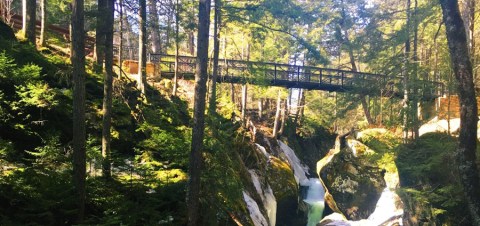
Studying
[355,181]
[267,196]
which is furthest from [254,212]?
[355,181]

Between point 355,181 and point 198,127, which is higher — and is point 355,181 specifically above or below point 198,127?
below

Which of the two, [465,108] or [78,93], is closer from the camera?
[78,93]

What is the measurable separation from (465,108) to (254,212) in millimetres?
6089

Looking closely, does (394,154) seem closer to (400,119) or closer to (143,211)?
(400,119)

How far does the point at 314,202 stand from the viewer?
2123 cm

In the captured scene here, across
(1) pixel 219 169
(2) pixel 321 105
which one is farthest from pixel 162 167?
(2) pixel 321 105

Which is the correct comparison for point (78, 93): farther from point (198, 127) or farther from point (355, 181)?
point (355, 181)

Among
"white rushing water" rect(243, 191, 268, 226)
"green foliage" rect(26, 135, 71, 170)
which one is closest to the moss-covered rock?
"white rushing water" rect(243, 191, 268, 226)

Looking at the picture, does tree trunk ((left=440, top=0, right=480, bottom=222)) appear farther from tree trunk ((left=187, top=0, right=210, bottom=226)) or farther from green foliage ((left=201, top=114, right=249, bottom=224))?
→ tree trunk ((left=187, top=0, right=210, bottom=226))

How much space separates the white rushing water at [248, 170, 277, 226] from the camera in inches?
488

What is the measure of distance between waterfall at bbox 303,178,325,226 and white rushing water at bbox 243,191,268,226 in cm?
964

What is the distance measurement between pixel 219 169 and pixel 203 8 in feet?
12.4

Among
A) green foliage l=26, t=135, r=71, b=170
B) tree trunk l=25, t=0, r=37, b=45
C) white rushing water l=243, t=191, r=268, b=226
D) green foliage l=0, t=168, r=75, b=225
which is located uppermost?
tree trunk l=25, t=0, r=37, b=45

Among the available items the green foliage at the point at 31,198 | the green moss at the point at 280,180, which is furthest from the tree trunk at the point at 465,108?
the green moss at the point at 280,180
